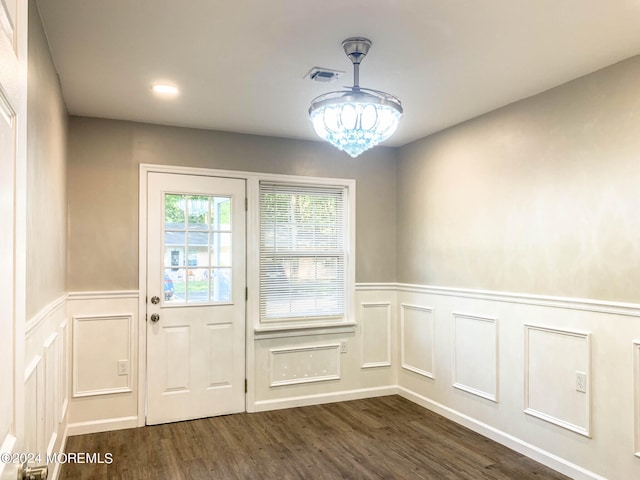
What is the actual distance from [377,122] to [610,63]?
1.49 meters

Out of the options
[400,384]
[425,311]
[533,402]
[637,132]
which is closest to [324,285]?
[425,311]

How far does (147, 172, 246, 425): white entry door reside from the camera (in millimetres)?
3887

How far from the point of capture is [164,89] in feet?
10.2

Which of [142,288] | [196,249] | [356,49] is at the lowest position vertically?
[142,288]

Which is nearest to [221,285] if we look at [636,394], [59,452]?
[59,452]

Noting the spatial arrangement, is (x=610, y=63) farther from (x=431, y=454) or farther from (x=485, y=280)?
(x=431, y=454)

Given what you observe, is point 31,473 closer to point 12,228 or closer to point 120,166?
point 12,228

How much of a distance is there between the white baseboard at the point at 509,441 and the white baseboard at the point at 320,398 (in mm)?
276

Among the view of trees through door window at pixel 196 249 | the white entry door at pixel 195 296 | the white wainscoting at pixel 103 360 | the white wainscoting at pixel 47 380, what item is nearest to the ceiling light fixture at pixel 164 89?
the white entry door at pixel 195 296

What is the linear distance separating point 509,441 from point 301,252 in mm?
2293

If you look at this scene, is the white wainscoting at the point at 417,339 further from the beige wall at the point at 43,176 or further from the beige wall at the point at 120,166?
the beige wall at the point at 43,176

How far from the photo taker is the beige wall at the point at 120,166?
12.1ft

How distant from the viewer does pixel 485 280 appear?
366 cm

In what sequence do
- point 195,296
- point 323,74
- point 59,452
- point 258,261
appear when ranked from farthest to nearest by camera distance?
point 258,261, point 195,296, point 59,452, point 323,74
